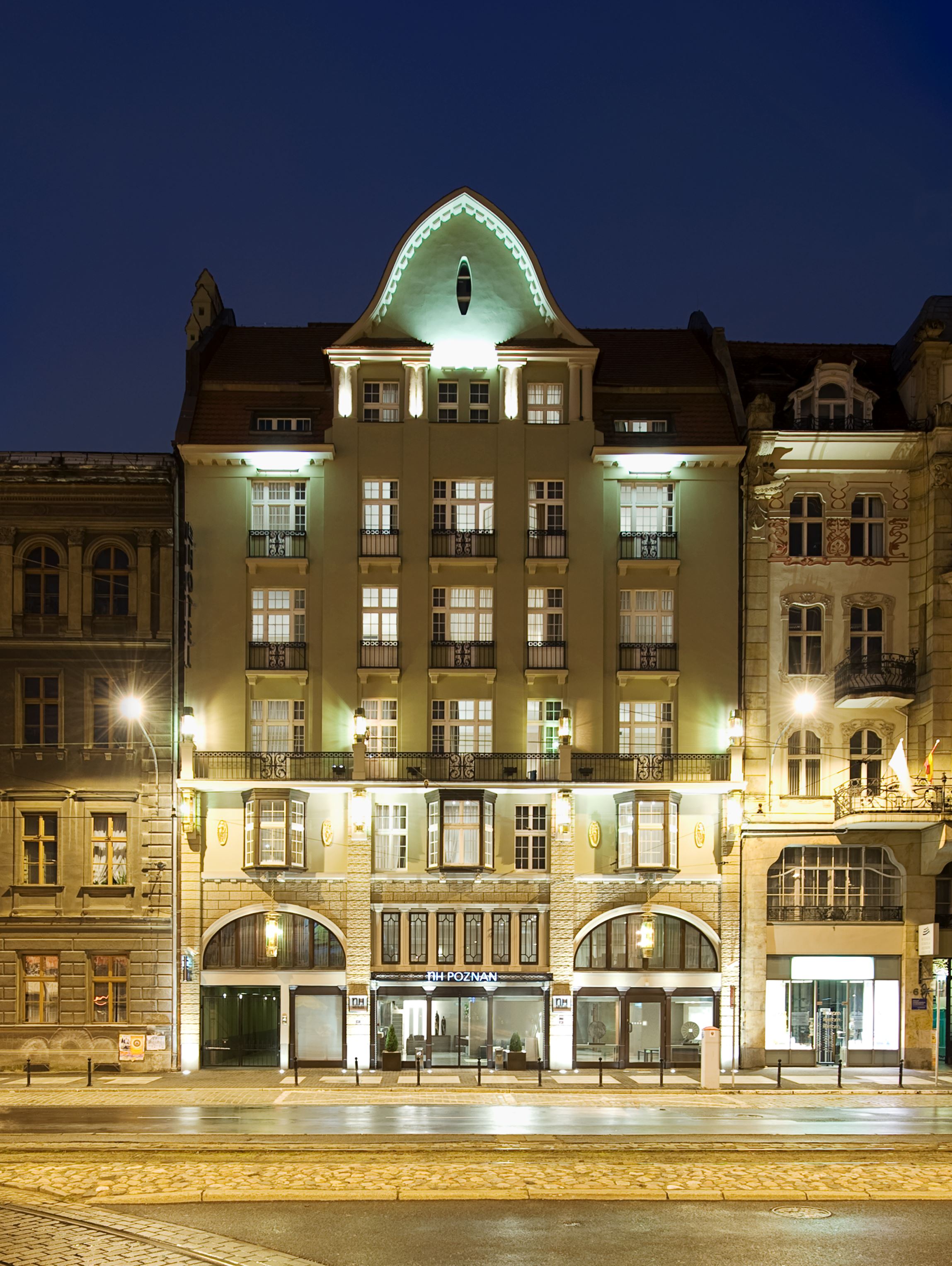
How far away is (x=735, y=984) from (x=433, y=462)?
19210mm

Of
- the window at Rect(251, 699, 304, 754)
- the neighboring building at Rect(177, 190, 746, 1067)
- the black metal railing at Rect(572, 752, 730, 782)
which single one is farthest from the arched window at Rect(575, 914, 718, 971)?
the window at Rect(251, 699, 304, 754)

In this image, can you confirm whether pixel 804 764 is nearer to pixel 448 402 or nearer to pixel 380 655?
pixel 380 655

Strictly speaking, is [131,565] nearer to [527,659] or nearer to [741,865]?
[527,659]

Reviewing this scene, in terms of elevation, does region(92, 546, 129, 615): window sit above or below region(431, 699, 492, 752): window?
above

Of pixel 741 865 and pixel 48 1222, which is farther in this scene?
pixel 741 865

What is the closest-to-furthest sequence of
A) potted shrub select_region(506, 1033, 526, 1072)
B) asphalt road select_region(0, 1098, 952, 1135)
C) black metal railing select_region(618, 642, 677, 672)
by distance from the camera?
1. asphalt road select_region(0, 1098, 952, 1135)
2. potted shrub select_region(506, 1033, 526, 1072)
3. black metal railing select_region(618, 642, 677, 672)

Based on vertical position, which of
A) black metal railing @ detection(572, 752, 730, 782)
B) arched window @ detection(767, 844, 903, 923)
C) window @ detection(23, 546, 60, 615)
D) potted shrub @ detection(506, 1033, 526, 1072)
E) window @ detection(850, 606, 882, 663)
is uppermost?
window @ detection(23, 546, 60, 615)

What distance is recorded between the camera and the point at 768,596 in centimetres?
4625

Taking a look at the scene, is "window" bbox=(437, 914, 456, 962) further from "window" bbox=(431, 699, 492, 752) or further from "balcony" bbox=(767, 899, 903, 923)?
"balcony" bbox=(767, 899, 903, 923)

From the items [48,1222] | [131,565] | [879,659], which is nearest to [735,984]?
[879,659]

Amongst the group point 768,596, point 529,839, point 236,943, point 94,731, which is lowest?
point 236,943

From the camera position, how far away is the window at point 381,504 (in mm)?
46094

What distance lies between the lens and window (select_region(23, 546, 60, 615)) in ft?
148

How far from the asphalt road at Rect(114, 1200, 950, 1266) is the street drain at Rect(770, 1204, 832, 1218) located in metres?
0.06
